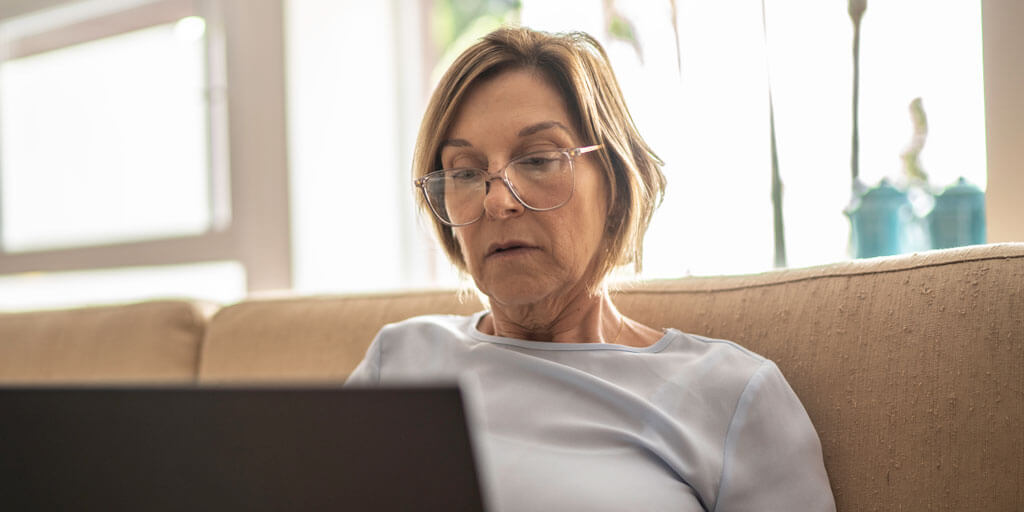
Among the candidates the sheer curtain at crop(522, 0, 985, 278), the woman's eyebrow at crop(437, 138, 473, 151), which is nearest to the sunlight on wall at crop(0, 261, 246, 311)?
the sheer curtain at crop(522, 0, 985, 278)

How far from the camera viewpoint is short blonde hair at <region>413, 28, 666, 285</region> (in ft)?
3.68

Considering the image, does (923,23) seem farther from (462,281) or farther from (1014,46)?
(462,281)

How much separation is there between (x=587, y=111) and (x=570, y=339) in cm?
31

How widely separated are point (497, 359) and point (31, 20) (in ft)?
9.07

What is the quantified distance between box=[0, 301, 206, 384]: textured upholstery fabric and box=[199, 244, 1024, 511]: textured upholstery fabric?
1.00 metres

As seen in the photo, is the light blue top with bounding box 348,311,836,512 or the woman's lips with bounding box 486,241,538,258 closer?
the light blue top with bounding box 348,311,836,512

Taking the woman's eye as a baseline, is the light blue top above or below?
below

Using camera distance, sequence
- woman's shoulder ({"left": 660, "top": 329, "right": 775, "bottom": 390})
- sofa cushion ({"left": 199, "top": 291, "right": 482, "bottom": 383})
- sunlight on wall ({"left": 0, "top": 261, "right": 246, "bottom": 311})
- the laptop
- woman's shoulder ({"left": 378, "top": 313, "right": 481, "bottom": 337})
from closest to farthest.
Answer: the laptop, woman's shoulder ({"left": 660, "top": 329, "right": 775, "bottom": 390}), woman's shoulder ({"left": 378, "top": 313, "right": 481, "bottom": 337}), sofa cushion ({"left": 199, "top": 291, "right": 482, "bottom": 383}), sunlight on wall ({"left": 0, "top": 261, "right": 246, "bottom": 311})

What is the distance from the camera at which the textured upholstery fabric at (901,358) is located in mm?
888

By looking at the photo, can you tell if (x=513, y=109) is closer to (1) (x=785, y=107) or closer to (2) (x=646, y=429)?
(2) (x=646, y=429)

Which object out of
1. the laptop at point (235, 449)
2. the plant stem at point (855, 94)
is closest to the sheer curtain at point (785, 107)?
the plant stem at point (855, 94)

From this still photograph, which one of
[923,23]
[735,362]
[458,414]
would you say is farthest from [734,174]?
[458,414]

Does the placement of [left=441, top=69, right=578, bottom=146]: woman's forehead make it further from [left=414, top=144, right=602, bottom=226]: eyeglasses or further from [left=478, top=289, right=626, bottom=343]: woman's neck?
[left=478, top=289, right=626, bottom=343]: woman's neck

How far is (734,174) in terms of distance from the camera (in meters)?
1.99
